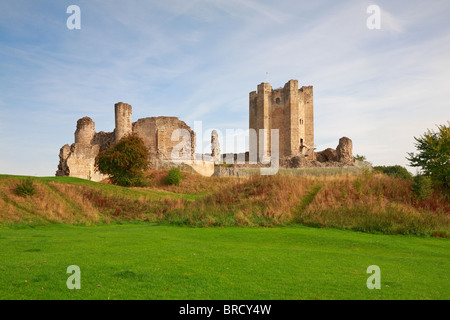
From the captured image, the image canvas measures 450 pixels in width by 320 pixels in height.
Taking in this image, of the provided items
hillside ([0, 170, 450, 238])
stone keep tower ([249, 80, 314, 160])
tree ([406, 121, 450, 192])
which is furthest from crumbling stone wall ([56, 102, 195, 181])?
tree ([406, 121, 450, 192])

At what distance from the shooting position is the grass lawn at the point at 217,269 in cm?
499

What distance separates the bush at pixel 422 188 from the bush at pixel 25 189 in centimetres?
1668

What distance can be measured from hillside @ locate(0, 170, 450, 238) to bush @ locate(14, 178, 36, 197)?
20 centimetres

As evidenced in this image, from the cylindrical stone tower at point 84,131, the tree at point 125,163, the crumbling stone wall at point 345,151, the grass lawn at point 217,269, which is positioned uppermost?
the cylindrical stone tower at point 84,131

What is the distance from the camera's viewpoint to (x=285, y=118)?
59.8 m

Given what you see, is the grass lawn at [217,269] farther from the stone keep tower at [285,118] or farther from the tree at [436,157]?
the stone keep tower at [285,118]

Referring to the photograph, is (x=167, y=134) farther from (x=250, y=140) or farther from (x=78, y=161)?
(x=250, y=140)

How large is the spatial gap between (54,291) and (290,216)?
10.3 metres

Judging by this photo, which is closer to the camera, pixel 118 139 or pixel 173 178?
pixel 173 178

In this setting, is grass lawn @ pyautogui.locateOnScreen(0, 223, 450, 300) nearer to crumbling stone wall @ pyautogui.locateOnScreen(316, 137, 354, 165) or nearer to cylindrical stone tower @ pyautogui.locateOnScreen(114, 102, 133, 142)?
cylindrical stone tower @ pyautogui.locateOnScreen(114, 102, 133, 142)

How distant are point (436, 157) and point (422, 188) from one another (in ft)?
13.7

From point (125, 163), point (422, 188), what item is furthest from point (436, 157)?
point (125, 163)

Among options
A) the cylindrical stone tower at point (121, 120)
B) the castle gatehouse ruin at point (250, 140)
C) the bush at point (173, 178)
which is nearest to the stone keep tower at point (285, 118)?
the castle gatehouse ruin at point (250, 140)

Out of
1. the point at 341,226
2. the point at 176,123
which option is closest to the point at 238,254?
the point at 341,226
